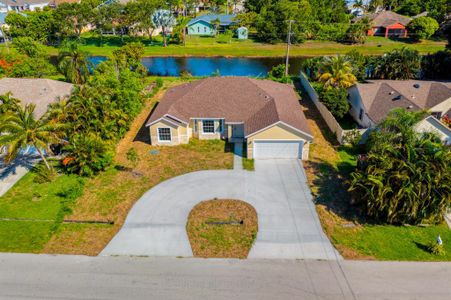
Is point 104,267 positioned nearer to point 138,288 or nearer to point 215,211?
point 138,288

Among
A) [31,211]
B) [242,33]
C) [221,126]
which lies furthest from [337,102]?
[242,33]

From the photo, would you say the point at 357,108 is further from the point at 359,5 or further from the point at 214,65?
the point at 359,5

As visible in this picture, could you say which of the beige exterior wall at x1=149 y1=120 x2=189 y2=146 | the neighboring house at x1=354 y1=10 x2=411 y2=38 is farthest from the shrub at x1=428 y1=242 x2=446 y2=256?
the neighboring house at x1=354 y1=10 x2=411 y2=38

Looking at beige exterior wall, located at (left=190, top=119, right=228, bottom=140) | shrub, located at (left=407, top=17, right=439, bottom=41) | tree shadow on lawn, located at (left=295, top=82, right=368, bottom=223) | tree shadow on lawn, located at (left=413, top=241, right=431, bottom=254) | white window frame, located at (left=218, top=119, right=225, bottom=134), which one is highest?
shrub, located at (left=407, top=17, right=439, bottom=41)

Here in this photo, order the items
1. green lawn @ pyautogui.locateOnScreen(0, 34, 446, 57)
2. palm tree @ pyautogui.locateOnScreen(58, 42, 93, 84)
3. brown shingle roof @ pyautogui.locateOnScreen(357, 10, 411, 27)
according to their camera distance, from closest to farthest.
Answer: palm tree @ pyautogui.locateOnScreen(58, 42, 93, 84)
green lawn @ pyautogui.locateOnScreen(0, 34, 446, 57)
brown shingle roof @ pyautogui.locateOnScreen(357, 10, 411, 27)

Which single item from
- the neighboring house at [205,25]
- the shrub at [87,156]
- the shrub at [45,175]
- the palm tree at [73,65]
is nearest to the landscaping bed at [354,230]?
the shrub at [87,156]

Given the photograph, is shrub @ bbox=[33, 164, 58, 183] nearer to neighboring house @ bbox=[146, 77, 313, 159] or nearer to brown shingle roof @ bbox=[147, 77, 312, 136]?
neighboring house @ bbox=[146, 77, 313, 159]

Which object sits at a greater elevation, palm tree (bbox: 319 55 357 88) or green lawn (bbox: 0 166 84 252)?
palm tree (bbox: 319 55 357 88)
